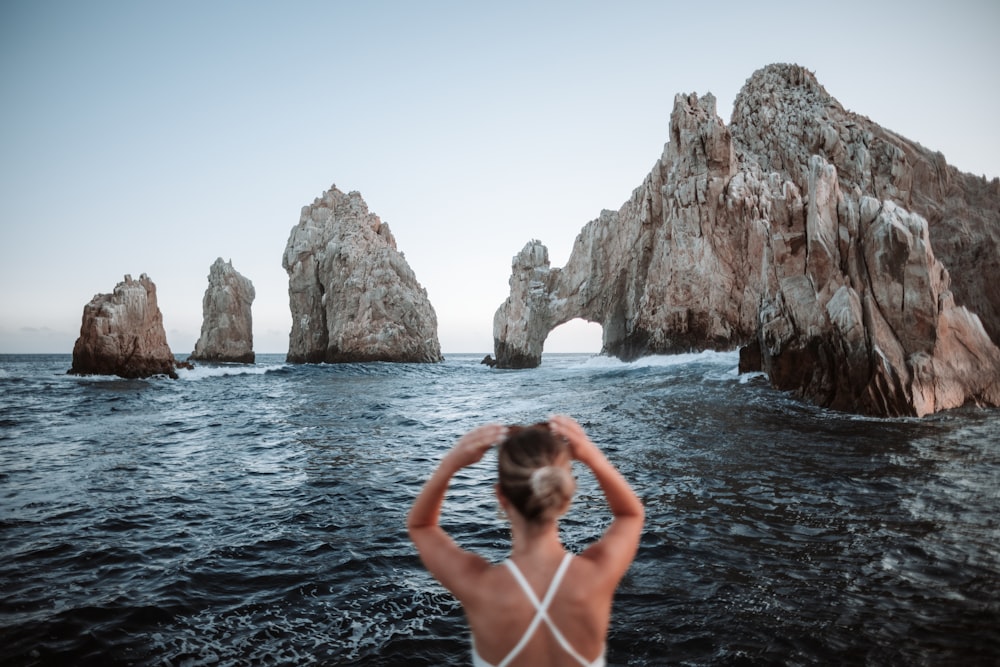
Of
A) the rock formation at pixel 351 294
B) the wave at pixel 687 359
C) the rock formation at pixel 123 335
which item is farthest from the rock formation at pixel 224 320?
the wave at pixel 687 359

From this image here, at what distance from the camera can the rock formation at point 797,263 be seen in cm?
1396

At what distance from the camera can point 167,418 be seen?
17.1 meters

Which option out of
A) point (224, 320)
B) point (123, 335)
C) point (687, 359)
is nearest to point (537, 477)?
point (687, 359)

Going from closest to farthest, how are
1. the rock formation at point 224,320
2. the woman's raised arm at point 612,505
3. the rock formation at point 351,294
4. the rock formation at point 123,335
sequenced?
1. the woman's raised arm at point 612,505
2. the rock formation at point 123,335
3. the rock formation at point 351,294
4. the rock formation at point 224,320

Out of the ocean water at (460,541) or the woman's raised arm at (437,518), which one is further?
the ocean water at (460,541)

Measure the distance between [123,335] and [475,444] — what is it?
142ft

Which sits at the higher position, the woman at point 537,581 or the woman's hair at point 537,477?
the woman's hair at point 537,477

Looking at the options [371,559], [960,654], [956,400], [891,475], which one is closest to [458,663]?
[371,559]

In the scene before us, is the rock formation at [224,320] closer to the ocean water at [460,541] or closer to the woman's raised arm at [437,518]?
the ocean water at [460,541]

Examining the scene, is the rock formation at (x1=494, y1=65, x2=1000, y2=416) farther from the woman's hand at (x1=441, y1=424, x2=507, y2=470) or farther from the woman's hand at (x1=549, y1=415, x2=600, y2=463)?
the woman's hand at (x1=441, y1=424, x2=507, y2=470)

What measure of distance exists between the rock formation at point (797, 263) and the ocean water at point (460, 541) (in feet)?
7.36

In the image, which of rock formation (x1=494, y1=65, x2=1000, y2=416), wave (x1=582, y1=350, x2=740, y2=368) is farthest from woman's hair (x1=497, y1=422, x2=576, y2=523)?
wave (x1=582, y1=350, x2=740, y2=368)

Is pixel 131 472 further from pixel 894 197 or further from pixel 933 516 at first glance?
→ pixel 894 197

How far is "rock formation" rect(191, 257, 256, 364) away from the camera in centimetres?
6912
